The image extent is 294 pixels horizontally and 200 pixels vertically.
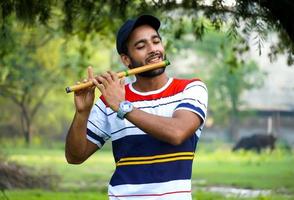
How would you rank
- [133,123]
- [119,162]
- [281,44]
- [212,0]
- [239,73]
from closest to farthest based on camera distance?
[133,123]
[119,162]
[212,0]
[281,44]
[239,73]

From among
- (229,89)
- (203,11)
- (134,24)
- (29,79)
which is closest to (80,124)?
(134,24)

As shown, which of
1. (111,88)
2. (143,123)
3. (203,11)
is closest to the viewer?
(143,123)

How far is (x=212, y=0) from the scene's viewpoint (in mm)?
5129

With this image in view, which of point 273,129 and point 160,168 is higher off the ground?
point 273,129

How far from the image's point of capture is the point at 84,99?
318 centimetres

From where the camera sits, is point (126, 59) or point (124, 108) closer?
point (124, 108)

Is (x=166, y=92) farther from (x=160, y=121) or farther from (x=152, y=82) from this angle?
(x=160, y=121)

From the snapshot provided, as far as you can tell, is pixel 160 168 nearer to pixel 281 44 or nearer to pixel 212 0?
pixel 212 0

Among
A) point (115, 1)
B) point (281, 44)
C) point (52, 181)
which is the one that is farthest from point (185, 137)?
point (52, 181)

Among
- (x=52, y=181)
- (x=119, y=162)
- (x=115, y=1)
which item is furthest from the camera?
(x=52, y=181)

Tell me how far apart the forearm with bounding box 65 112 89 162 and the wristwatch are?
290 mm

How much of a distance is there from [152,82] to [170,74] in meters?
35.2

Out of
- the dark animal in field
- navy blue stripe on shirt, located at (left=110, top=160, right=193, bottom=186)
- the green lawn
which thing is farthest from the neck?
the dark animal in field

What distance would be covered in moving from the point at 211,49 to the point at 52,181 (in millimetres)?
27869
